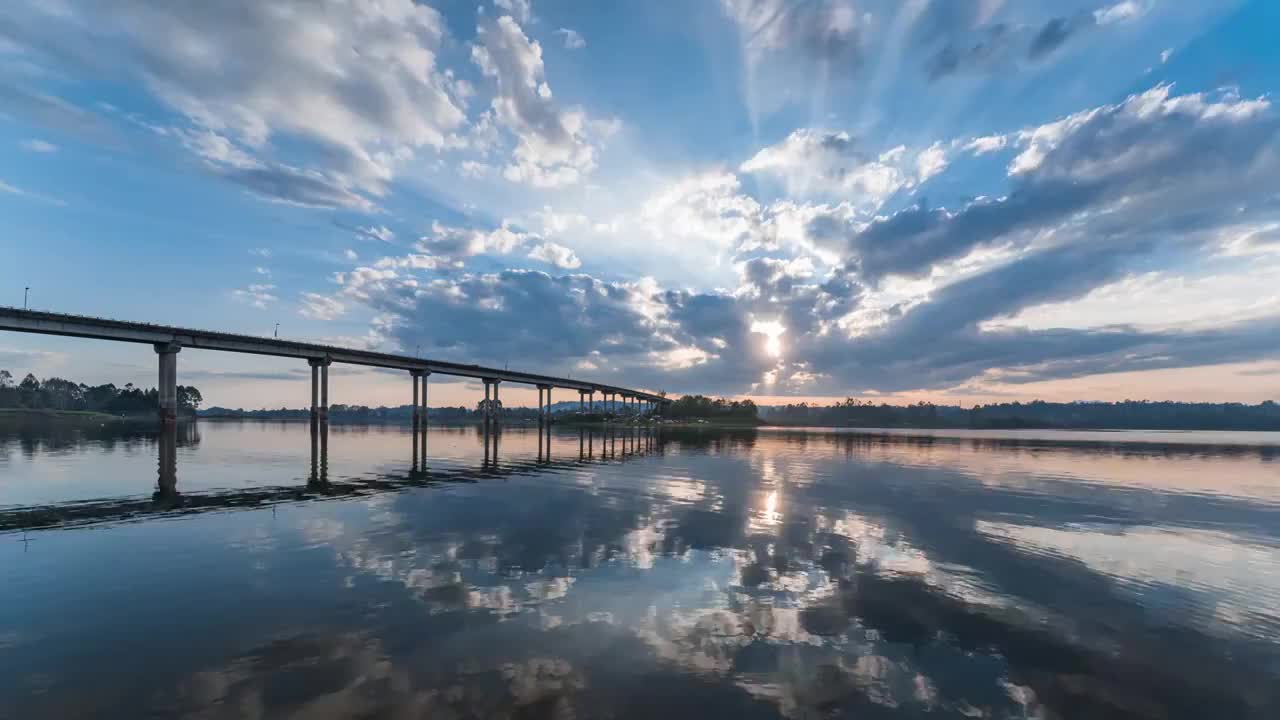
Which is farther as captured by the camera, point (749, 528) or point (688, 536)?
point (749, 528)

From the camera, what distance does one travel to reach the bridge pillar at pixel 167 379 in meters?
88.6

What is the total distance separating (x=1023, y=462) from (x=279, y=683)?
6959 centimetres

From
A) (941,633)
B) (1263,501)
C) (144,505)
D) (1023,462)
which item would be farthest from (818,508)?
(1023,462)

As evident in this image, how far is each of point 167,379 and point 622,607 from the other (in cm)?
11522

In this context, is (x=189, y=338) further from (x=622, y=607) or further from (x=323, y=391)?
(x=622, y=607)

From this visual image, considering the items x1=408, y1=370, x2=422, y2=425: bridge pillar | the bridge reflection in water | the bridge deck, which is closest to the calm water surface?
the bridge reflection in water

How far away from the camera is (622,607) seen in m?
12.4

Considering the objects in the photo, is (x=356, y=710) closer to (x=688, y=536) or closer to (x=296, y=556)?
(x=296, y=556)

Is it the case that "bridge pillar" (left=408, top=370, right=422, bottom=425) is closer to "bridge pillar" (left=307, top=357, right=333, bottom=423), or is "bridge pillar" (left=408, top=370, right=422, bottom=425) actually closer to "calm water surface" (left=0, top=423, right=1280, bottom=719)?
"bridge pillar" (left=307, top=357, right=333, bottom=423)

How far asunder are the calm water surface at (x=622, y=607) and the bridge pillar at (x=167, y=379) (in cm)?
7941

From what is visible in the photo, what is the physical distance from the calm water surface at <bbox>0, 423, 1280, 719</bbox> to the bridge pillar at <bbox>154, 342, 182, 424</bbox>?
79409 mm

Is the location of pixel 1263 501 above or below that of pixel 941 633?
below

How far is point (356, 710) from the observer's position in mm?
7551

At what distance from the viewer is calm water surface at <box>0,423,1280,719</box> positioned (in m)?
8.37
